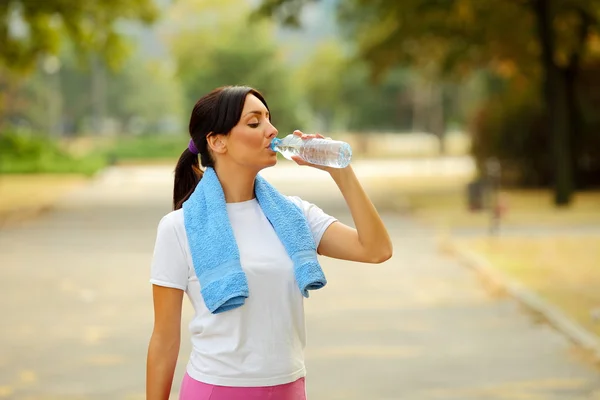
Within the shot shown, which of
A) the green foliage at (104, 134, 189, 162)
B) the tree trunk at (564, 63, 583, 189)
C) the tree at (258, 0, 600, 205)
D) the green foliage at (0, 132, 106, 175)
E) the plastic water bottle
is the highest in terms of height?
the tree at (258, 0, 600, 205)

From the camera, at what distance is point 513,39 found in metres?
33.5

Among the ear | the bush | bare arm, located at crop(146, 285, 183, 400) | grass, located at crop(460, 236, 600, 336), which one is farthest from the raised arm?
the bush

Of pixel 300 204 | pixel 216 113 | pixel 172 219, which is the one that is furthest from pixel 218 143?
pixel 300 204

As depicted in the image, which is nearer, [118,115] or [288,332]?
[288,332]

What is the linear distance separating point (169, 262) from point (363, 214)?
618 mm

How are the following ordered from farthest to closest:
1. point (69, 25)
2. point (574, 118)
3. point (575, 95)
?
1. point (575, 95)
2. point (574, 118)
3. point (69, 25)

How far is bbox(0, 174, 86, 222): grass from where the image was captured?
2917 centimetres

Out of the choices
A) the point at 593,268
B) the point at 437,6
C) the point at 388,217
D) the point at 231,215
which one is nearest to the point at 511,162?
the point at 437,6

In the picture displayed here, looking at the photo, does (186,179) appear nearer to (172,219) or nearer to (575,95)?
(172,219)

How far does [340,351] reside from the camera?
10625 millimetres

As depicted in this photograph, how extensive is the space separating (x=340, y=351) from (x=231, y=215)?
658 centimetres

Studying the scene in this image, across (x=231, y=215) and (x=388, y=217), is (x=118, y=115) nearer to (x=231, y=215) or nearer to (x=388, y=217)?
(x=388, y=217)

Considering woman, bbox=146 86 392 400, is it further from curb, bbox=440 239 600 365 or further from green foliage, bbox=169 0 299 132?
green foliage, bbox=169 0 299 132

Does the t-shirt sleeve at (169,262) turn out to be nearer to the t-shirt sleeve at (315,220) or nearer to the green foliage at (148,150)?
the t-shirt sleeve at (315,220)
